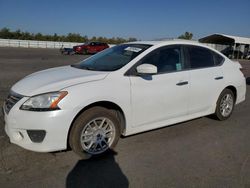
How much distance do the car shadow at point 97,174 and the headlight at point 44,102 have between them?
85 cm

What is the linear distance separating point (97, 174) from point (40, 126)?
0.92m

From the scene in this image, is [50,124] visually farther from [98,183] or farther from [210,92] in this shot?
[210,92]

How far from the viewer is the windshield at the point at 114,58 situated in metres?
4.06

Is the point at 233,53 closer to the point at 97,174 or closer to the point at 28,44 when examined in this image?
the point at 28,44

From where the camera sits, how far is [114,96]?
3.59 metres

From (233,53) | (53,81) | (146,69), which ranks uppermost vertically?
(233,53)

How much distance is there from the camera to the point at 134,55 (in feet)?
13.5

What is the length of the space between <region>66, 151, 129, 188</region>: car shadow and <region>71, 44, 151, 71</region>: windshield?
4.53ft

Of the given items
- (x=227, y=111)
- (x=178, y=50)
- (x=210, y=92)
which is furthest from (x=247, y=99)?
(x=178, y=50)

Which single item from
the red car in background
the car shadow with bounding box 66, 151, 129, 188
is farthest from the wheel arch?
the red car in background

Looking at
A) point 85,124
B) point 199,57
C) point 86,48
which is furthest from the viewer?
point 86,48

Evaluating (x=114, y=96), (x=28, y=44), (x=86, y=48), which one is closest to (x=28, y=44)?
(x=28, y=44)

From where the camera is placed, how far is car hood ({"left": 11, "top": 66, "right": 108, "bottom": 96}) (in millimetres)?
3320

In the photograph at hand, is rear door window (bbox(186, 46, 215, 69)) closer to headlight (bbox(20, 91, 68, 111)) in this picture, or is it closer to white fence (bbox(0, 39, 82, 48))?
headlight (bbox(20, 91, 68, 111))
